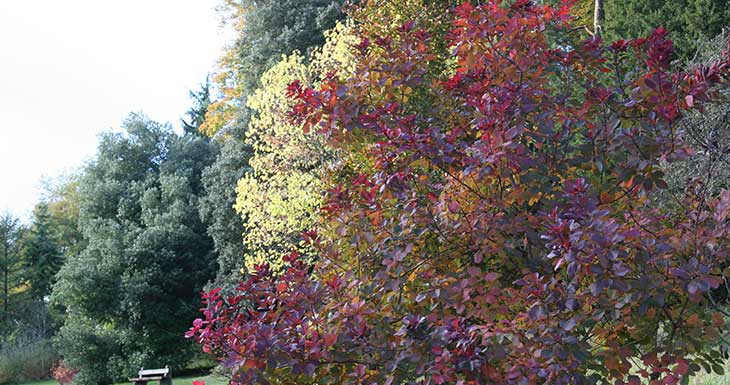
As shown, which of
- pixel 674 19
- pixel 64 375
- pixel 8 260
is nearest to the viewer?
pixel 674 19

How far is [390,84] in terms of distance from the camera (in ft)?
12.2

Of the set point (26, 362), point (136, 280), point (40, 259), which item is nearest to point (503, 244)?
point (136, 280)

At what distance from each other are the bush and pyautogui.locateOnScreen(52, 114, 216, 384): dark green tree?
5.09 ft

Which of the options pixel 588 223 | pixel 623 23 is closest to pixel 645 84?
pixel 588 223

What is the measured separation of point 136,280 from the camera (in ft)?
65.0

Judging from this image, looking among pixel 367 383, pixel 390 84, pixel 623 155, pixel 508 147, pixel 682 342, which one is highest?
pixel 390 84

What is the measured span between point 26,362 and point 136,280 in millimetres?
4291

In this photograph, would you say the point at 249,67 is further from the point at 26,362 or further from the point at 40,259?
the point at 40,259

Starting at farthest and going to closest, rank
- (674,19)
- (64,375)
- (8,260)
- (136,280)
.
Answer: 1. (8,260)
2. (136,280)
3. (64,375)
4. (674,19)

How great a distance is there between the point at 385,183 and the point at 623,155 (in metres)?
1.01

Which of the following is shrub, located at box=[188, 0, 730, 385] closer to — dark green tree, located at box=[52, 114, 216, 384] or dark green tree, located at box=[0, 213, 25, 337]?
dark green tree, located at box=[52, 114, 216, 384]

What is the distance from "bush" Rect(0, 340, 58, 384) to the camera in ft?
67.2

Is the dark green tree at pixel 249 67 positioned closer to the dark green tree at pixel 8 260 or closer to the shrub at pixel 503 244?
the dark green tree at pixel 8 260

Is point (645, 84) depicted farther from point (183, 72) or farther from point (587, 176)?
point (183, 72)
